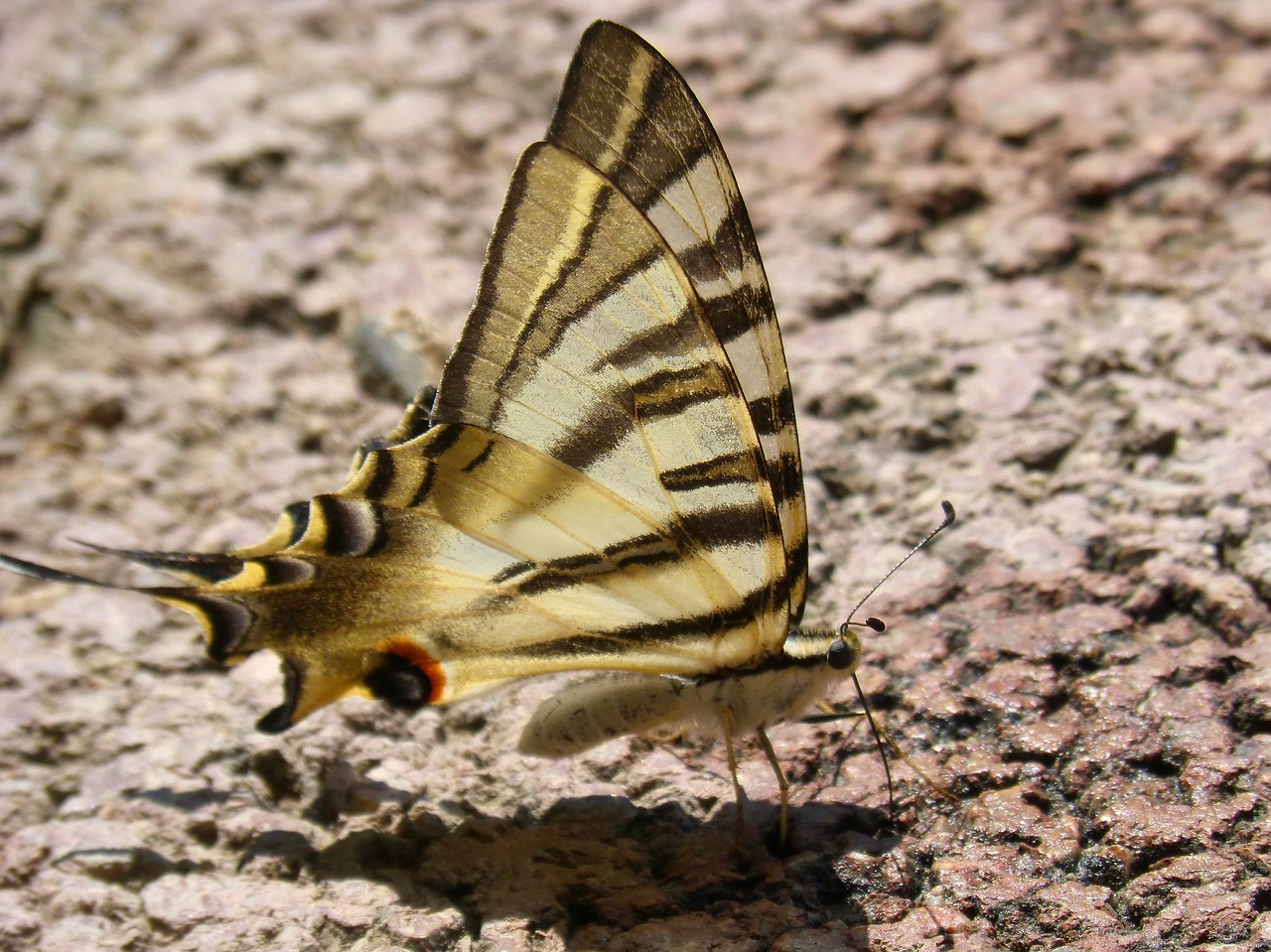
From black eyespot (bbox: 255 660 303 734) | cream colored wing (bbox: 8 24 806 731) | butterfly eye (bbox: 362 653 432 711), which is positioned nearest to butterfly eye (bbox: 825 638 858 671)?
cream colored wing (bbox: 8 24 806 731)

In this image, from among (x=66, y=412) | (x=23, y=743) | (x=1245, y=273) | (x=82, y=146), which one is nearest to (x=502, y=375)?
(x=23, y=743)

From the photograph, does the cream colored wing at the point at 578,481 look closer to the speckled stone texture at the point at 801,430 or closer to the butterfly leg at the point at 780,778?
the butterfly leg at the point at 780,778

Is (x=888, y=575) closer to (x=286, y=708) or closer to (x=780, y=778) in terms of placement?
(x=780, y=778)

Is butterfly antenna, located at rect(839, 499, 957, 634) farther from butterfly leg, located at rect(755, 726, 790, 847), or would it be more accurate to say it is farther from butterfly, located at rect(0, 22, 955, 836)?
butterfly leg, located at rect(755, 726, 790, 847)

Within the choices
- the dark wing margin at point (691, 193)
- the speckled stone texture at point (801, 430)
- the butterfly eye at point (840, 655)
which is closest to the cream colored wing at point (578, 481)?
the dark wing margin at point (691, 193)

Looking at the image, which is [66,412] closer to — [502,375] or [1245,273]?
[502,375]

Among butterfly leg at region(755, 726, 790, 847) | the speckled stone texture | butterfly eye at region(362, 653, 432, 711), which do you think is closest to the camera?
the speckled stone texture

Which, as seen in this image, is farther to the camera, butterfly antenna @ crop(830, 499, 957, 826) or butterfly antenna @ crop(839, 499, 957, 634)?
butterfly antenna @ crop(839, 499, 957, 634)
